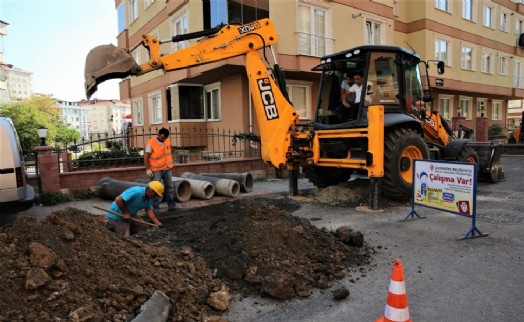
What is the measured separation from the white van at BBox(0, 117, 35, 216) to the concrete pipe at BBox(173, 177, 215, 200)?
300cm

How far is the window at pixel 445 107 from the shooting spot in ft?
81.5

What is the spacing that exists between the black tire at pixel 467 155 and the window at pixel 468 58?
1664 centimetres

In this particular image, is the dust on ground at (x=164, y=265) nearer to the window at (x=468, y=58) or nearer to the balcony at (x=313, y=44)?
the balcony at (x=313, y=44)

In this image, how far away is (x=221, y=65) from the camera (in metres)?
13.0

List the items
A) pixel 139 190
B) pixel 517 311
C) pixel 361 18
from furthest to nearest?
pixel 361 18
pixel 139 190
pixel 517 311

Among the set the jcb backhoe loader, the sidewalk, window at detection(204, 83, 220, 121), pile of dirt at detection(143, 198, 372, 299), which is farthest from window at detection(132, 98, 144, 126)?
pile of dirt at detection(143, 198, 372, 299)

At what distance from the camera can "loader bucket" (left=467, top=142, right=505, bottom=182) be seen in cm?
1054

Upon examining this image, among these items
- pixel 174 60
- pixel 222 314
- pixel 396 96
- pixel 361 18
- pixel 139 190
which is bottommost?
pixel 222 314

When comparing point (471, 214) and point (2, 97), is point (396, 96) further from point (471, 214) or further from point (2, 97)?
point (2, 97)

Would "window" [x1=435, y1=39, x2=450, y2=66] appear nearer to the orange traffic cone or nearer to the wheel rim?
the wheel rim

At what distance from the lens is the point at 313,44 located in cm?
1522

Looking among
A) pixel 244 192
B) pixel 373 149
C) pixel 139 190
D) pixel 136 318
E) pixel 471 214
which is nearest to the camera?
pixel 136 318

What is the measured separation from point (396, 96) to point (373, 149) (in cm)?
169

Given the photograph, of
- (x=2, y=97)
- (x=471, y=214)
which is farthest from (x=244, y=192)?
(x=2, y=97)
